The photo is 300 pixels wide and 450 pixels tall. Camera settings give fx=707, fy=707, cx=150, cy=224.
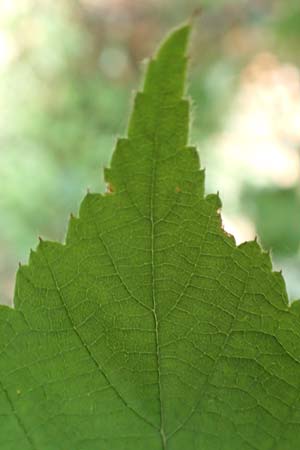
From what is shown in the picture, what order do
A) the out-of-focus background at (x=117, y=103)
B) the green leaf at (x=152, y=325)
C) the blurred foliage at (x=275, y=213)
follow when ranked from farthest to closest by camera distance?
the out-of-focus background at (x=117, y=103) → the blurred foliage at (x=275, y=213) → the green leaf at (x=152, y=325)

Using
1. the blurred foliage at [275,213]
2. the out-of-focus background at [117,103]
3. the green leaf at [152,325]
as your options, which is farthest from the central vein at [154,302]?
the out-of-focus background at [117,103]

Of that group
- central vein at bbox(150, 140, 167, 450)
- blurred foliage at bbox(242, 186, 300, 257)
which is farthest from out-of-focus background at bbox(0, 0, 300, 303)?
central vein at bbox(150, 140, 167, 450)

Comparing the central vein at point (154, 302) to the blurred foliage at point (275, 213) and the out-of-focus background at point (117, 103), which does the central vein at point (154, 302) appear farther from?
the out-of-focus background at point (117, 103)

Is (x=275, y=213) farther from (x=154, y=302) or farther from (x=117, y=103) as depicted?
(x=154, y=302)

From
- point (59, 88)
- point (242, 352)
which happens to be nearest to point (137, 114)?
point (242, 352)

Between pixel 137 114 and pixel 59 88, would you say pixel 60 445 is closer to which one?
pixel 137 114

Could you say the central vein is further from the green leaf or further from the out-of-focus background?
the out-of-focus background
